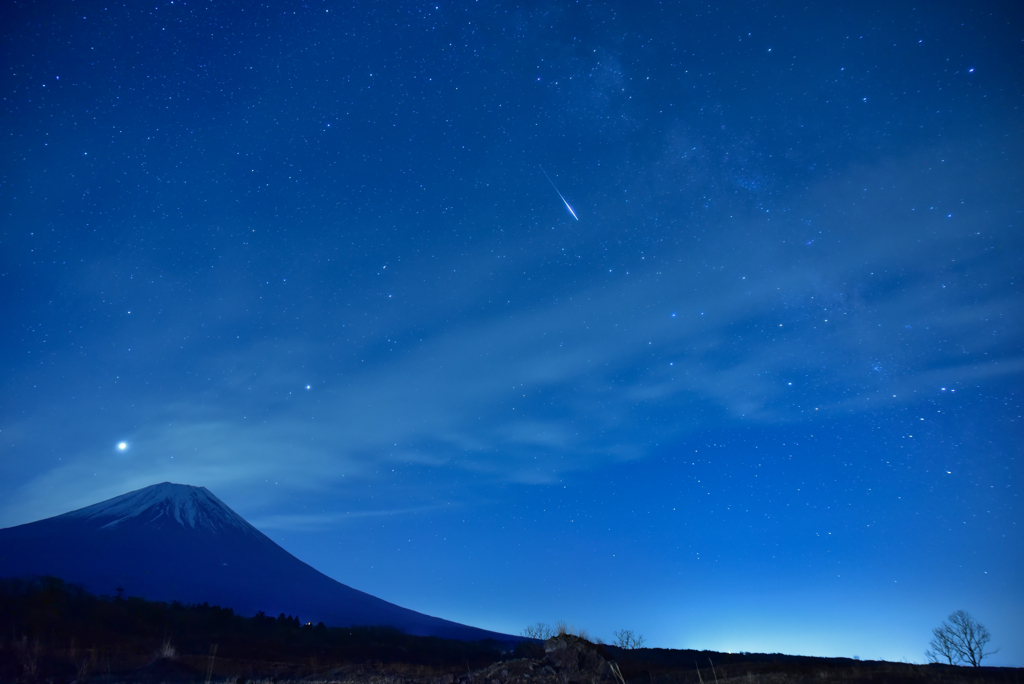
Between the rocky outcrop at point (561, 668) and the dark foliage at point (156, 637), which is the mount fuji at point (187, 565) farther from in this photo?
the rocky outcrop at point (561, 668)

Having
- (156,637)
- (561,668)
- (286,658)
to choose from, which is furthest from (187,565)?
(561,668)

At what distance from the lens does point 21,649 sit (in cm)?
2375

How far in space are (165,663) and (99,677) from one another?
369 cm

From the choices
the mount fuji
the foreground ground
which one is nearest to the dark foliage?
the foreground ground

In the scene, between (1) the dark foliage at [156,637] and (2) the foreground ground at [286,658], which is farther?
(1) the dark foliage at [156,637]

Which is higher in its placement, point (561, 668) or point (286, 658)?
point (561, 668)

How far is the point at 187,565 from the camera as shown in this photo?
15538cm

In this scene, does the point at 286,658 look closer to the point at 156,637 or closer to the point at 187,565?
the point at 156,637

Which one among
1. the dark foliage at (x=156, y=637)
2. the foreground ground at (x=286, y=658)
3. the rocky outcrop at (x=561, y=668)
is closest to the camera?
the rocky outcrop at (x=561, y=668)

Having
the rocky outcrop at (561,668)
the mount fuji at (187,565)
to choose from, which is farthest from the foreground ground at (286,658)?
the mount fuji at (187,565)

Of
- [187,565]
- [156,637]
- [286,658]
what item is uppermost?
[187,565]

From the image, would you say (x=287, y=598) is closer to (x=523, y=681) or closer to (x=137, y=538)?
(x=137, y=538)

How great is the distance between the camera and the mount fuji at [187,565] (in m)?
130

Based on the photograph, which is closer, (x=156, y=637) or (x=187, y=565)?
(x=156, y=637)
